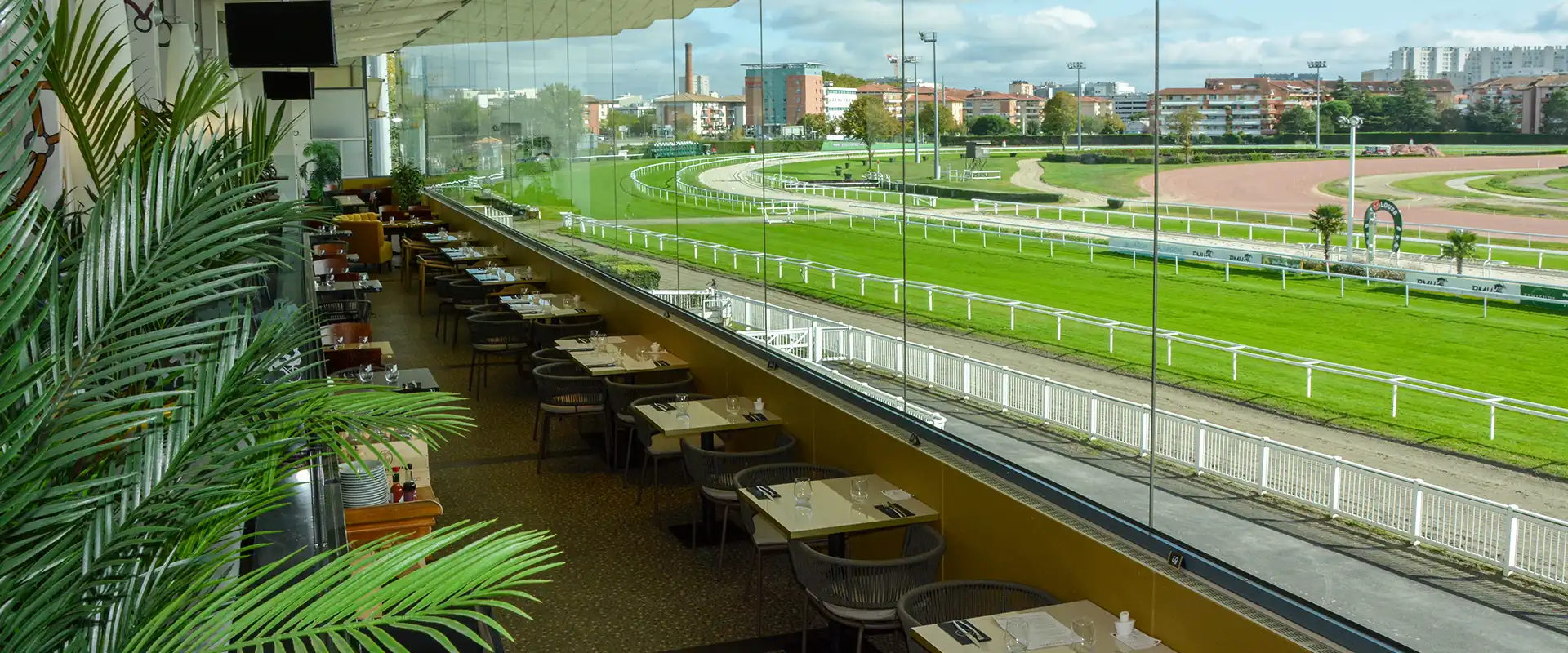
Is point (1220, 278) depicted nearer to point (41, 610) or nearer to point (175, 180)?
point (175, 180)

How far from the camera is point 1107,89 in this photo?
4.41 meters

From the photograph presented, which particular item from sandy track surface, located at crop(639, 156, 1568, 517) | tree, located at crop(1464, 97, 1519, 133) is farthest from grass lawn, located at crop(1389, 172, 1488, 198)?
sandy track surface, located at crop(639, 156, 1568, 517)

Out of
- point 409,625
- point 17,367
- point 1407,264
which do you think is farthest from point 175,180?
point 1407,264

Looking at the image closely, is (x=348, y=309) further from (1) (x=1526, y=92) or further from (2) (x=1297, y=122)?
(1) (x=1526, y=92)

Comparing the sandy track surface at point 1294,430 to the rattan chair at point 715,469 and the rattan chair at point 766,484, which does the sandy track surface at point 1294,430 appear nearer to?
the rattan chair at point 766,484

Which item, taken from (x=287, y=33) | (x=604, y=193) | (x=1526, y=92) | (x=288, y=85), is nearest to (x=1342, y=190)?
(x=1526, y=92)

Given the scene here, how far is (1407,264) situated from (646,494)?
517cm

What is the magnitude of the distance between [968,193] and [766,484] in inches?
71.0

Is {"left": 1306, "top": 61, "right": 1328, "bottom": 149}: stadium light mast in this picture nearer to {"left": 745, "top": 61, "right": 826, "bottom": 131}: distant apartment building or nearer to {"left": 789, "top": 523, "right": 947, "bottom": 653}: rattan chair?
{"left": 789, "top": 523, "right": 947, "bottom": 653}: rattan chair

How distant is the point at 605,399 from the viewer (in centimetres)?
812

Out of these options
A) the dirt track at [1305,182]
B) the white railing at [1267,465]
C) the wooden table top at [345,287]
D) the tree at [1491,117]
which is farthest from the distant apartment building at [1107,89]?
the wooden table top at [345,287]

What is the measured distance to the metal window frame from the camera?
137 inches

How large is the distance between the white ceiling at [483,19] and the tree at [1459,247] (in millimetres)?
6060

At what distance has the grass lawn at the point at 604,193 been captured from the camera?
10.3m
